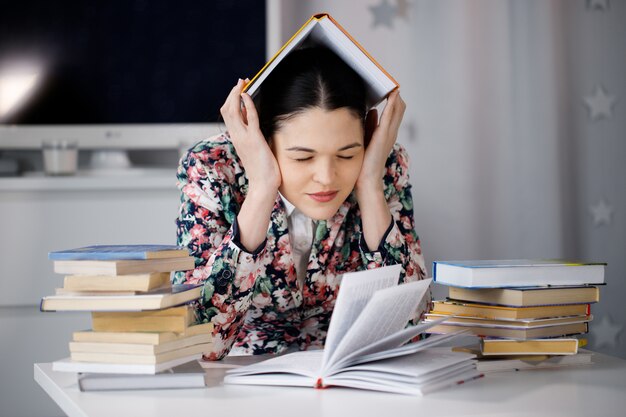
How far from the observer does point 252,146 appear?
5.17ft

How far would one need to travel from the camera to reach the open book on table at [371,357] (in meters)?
1.08

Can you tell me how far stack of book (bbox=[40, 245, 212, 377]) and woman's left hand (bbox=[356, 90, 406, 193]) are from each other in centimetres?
60

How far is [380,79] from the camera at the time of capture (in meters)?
1.55

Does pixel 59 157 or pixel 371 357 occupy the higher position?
pixel 59 157

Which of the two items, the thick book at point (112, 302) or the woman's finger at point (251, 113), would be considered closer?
the thick book at point (112, 302)

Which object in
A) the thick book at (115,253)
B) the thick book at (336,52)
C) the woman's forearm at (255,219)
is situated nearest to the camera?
the thick book at (115,253)

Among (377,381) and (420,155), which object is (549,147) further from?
(377,381)

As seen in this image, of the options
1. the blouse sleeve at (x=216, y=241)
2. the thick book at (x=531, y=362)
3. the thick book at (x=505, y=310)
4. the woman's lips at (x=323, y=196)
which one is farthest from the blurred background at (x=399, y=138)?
the thick book at (x=531, y=362)

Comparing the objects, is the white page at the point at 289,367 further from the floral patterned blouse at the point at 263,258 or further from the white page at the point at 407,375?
the floral patterned blouse at the point at 263,258

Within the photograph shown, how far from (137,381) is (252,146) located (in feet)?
1.95

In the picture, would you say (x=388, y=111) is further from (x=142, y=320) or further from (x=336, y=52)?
(x=142, y=320)

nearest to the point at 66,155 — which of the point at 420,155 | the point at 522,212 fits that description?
the point at 420,155

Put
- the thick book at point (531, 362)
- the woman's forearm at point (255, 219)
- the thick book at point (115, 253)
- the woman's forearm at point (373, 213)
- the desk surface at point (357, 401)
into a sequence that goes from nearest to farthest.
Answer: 1. the desk surface at point (357, 401)
2. the thick book at point (115, 253)
3. the thick book at point (531, 362)
4. the woman's forearm at point (255, 219)
5. the woman's forearm at point (373, 213)

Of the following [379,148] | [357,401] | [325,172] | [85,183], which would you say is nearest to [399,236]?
[379,148]
